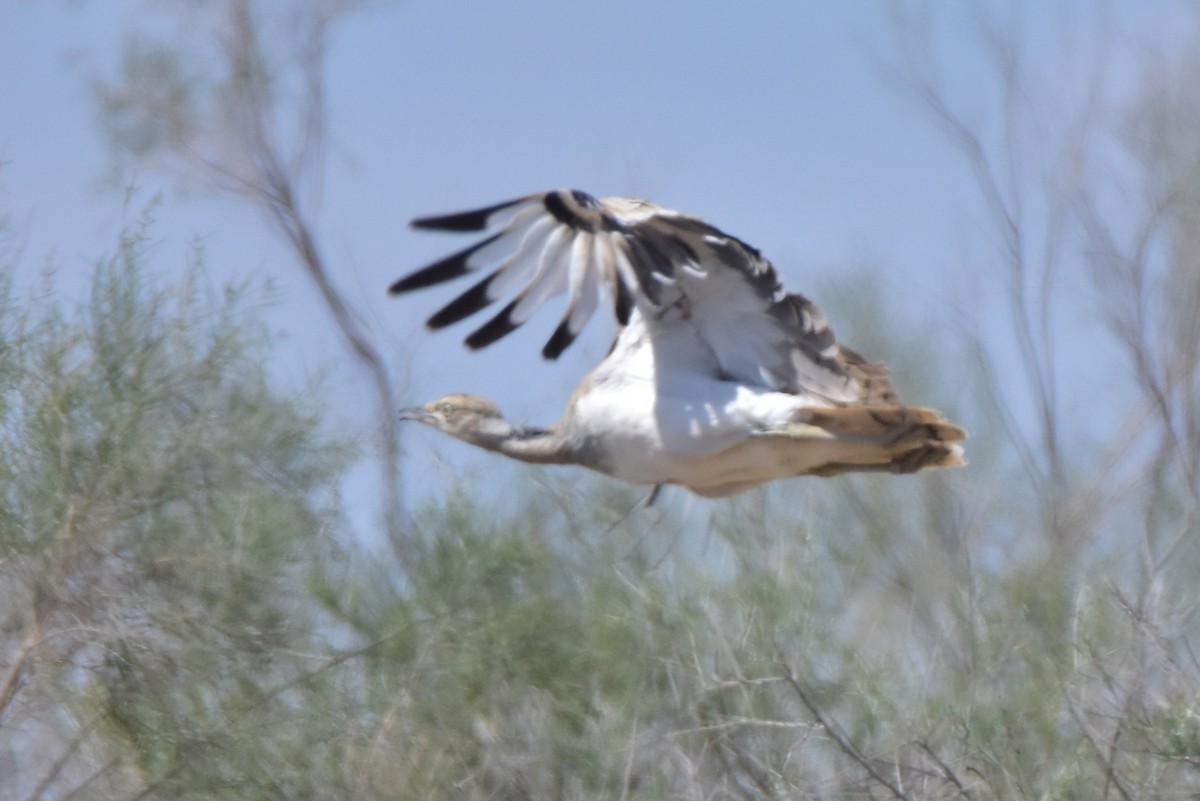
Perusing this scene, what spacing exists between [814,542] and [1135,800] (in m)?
2.60

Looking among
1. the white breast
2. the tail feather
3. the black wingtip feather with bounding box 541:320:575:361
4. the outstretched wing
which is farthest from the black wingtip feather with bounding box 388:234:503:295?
the tail feather

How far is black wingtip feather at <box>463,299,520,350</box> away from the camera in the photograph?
6758 millimetres

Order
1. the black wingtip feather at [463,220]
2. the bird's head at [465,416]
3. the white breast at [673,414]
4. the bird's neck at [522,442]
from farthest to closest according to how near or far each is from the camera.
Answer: the bird's head at [465,416], the bird's neck at [522,442], the white breast at [673,414], the black wingtip feather at [463,220]

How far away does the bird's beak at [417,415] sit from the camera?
27.1 feet

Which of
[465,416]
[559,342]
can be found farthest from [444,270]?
[465,416]

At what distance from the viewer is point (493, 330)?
679 cm

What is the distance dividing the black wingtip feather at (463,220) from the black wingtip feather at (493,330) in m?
0.38

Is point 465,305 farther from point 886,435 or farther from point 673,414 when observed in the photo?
point 886,435

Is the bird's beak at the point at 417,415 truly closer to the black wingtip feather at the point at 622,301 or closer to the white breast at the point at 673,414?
the white breast at the point at 673,414

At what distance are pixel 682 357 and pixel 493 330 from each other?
2.81 feet

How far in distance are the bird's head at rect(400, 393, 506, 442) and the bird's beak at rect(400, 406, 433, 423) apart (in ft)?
0.04

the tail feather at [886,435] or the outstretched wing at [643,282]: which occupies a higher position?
the outstretched wing at [643,282]

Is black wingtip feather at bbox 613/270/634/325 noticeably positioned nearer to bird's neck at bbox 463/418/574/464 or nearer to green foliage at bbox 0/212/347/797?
bird's neck at bbox 463/418/574/464

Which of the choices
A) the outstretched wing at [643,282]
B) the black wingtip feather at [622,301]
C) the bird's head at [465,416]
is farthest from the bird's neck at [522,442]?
the black wingtip feather at [622,301]
